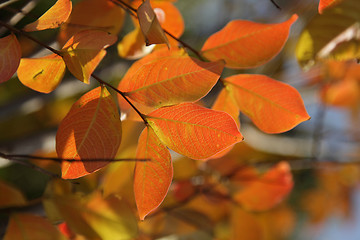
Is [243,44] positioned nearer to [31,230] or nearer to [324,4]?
[324,4]

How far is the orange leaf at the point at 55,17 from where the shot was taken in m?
0.29

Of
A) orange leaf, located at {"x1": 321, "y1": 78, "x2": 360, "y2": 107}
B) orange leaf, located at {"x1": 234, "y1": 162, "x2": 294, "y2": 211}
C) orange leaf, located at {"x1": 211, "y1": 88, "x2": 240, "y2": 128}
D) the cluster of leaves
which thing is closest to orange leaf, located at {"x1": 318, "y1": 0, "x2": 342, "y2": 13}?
the cluster of leaves

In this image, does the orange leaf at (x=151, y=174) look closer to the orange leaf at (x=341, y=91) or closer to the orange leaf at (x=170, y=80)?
the orange leaf at (x=170, y=80)

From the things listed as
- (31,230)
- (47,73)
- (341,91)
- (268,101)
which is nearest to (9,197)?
(31,230)

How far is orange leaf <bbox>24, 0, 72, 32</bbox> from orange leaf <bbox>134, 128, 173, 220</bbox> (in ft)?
0.36

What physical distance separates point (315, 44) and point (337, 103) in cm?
62

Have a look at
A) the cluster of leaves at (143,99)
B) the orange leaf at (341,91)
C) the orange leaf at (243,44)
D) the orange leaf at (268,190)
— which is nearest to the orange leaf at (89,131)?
the cluster of leaves at (143,99)

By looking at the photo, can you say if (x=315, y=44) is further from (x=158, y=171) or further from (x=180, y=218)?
(x=180, y=218)

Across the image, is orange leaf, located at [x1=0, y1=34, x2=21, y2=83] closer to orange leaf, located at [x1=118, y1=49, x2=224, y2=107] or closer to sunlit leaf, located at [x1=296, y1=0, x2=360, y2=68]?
orange leaf, located at [x1=118, y1=49, x2=224, y2=107]

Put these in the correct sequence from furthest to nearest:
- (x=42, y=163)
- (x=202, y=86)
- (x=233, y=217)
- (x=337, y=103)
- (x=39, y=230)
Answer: (x=337, y=103) → (x=233, y=217) → (x=42, y=163) → (x=39, y=230) → (x=202, y=86)

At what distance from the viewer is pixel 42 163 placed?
0.57 meters

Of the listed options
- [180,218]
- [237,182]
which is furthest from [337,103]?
[180,218]

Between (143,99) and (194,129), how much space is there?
49 millimetres

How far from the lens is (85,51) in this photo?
29 cm
